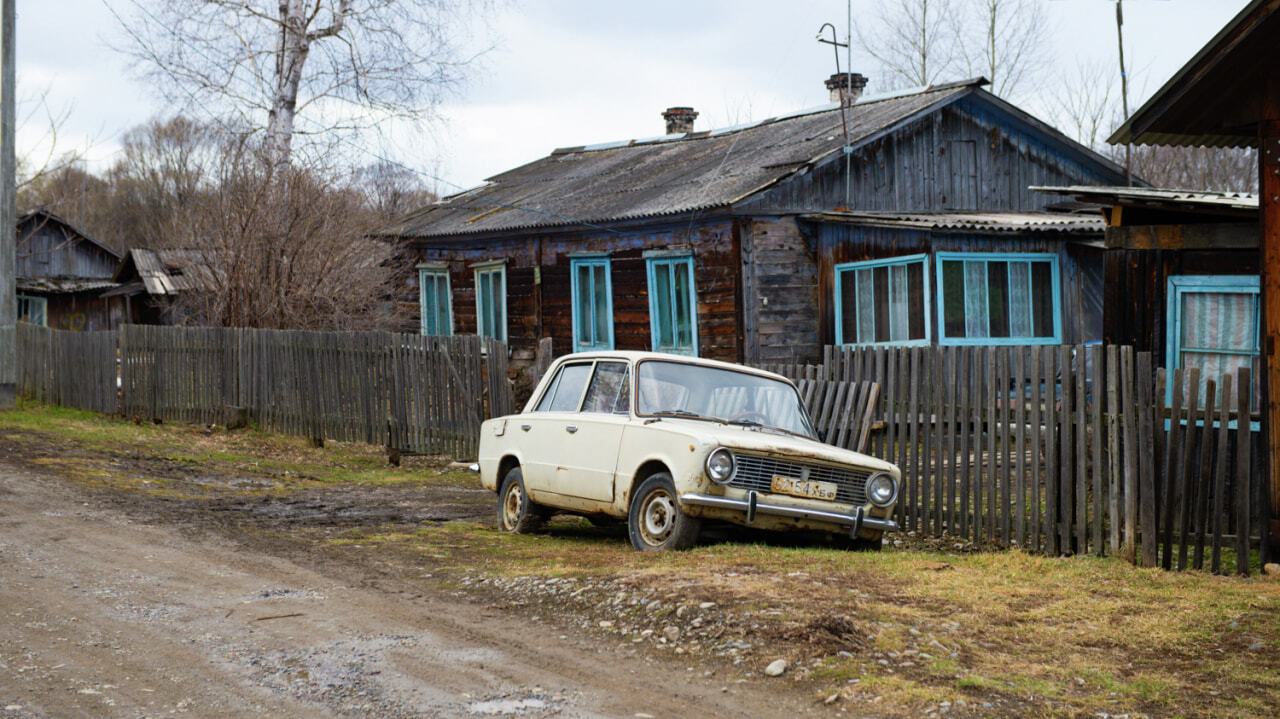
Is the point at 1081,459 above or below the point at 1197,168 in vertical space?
below

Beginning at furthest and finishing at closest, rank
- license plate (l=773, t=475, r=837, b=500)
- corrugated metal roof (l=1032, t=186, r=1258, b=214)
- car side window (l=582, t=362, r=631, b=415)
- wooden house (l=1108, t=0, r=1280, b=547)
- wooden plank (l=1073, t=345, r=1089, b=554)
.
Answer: corrugated metal roof (l=1032, t=186, r=1258, b=214), car side window (l=582, t=362, r=631, b=415), wooden plank (l=1073, t=345, r=1089, b=554), license plate (l=773, t=475, r=837, b=500), wooden house (l=1108, t=0, r=1280, b=547)

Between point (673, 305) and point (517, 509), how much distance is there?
10.00 metres

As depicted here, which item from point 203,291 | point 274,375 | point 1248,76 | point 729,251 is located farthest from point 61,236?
point 1248,76

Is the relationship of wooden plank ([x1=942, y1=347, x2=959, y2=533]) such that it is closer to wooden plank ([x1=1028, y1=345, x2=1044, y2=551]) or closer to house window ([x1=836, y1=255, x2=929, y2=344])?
wooden plank ([x1=1028, y1=345, x2=1044, y2=551])

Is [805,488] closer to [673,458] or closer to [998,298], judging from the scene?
[673,458]

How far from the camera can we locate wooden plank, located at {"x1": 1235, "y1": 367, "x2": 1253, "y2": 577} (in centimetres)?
784

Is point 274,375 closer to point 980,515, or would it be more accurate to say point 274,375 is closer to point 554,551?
point 554,551

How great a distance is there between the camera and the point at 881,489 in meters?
8.77

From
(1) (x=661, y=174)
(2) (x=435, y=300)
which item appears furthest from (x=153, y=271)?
(1) (x=661, y=174)

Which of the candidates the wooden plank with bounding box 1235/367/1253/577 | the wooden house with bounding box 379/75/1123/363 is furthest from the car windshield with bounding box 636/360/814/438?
the wooden house with bounding box 379/75/1123/363

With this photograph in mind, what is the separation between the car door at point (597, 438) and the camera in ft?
30.2

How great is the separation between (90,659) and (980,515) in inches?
261

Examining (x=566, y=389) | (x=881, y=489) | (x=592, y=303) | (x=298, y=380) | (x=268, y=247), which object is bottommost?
(x=881, y=489)

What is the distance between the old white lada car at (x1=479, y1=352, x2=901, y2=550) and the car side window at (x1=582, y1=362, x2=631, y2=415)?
0.04 feet
